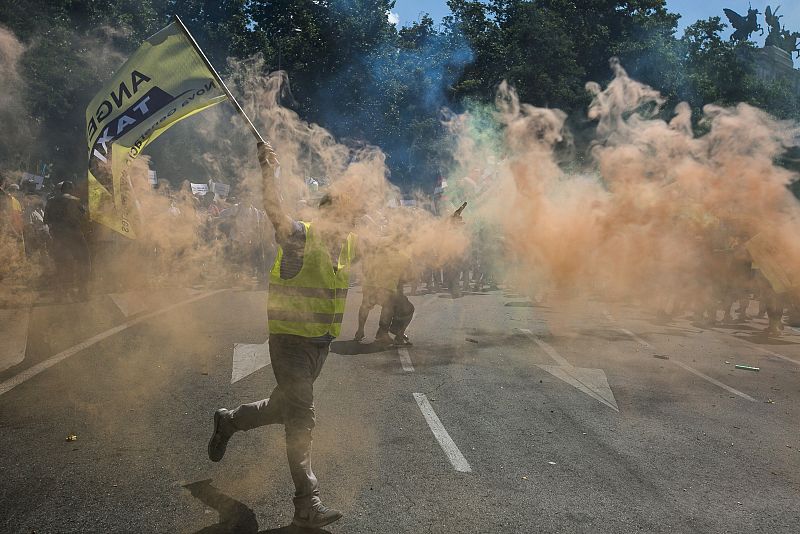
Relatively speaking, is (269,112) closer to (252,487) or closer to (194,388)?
(194,388)

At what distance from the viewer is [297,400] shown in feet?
14.3

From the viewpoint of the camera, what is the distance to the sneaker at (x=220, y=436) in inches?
187

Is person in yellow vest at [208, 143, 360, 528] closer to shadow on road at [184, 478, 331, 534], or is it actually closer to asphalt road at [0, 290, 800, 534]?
shadow on road at [184, 478, 331, 534]

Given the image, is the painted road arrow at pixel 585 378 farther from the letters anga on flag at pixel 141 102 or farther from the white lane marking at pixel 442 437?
the letters anga on flag at pixel 141 102

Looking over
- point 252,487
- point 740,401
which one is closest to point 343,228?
point 252,487

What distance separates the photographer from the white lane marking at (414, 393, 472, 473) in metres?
5.11

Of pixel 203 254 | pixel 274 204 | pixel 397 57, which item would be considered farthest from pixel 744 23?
pixel 274 204

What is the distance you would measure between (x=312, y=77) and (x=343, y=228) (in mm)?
21577

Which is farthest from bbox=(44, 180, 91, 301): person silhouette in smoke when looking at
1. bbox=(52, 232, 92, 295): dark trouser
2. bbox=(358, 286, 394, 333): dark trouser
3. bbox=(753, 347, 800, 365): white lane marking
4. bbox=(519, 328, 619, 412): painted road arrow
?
bbox=(753, 347, 800, 365): white lane marking

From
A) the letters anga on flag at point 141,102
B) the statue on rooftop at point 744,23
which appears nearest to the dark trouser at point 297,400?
the letters anga on flag at point 141,102

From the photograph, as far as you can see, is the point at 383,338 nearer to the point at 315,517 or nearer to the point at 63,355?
the point at 63,355

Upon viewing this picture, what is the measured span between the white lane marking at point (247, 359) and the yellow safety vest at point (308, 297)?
10.0 feet

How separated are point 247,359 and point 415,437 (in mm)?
3208

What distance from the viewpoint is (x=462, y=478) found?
15.9 ft
